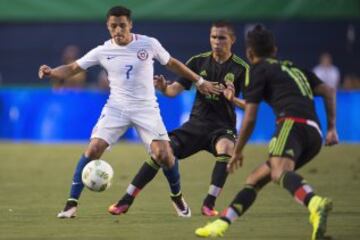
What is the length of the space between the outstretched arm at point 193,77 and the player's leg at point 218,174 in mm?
606

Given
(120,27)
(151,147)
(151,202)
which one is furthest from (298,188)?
(151,202)

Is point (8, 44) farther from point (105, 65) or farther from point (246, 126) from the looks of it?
point (246, 126)

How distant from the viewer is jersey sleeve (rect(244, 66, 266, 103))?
28.4ft

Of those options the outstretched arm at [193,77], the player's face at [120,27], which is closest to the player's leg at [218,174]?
the outstretched arm at [193,77]

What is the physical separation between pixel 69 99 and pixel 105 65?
12013 millimetres

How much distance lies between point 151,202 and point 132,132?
10972mm

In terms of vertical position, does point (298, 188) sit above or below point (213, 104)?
below

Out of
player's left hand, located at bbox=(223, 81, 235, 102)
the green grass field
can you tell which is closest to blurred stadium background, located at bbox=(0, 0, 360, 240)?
the green grass field

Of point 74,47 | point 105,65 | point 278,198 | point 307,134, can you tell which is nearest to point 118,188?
point 278,198

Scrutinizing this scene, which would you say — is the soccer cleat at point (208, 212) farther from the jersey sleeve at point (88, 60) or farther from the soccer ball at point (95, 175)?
the jersey sleeve at point (88, 60)

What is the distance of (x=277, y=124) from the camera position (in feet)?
29.0

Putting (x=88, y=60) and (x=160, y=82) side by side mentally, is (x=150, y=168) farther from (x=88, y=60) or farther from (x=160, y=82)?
(x=88, y=60)

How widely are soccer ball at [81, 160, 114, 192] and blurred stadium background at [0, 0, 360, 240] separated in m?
0.38

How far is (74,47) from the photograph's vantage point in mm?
25969
